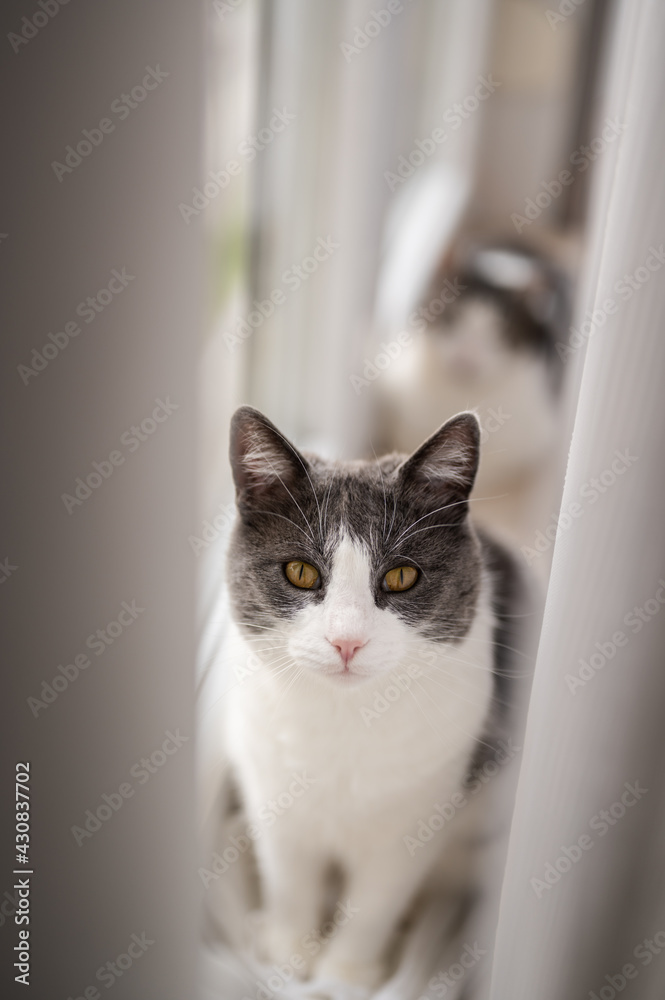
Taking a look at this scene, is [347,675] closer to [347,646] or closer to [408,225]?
[347,646]

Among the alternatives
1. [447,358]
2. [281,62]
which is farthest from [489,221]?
[281,62]

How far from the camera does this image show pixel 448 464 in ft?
2.81

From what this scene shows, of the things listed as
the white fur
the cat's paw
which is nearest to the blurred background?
the white fur

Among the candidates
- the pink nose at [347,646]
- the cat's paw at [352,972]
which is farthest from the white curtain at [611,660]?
the cat's paw at [352,972]

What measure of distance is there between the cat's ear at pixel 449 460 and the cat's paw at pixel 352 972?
2.17 feet

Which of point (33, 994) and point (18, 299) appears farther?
point (33, 994)

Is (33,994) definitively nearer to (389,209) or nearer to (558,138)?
(389,209)

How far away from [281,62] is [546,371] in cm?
98

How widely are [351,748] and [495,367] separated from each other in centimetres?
129

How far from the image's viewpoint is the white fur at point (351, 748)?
2.71ft

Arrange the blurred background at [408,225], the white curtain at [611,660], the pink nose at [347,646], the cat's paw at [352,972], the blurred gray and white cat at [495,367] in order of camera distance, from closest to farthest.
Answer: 1. the white curtain at [611,660]
2. the pink nose at [347,646]
3. the cat's paw at [352,972]
4. the blurred background at [408,225]
5. the blurred gray and white cat at [495,367]

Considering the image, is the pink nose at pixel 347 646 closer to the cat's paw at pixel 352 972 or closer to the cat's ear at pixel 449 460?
the cat's ear at pixel 449 460

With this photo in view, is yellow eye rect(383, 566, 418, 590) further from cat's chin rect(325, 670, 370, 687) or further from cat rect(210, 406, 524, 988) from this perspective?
cat's chin rect(325, 670, 370, 687)

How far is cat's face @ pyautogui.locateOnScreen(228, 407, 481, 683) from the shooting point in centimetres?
81
